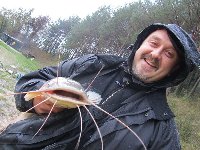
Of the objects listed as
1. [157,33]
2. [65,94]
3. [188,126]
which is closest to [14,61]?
[188,126]

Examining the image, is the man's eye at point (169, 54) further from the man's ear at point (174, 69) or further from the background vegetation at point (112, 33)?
the background vegetation at point (112, 33)

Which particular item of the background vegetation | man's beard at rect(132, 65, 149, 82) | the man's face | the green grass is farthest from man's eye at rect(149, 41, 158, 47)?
the green grass

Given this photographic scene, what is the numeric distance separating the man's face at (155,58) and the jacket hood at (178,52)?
0.04 meters

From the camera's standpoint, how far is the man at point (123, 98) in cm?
244

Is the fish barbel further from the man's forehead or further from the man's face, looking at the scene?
the man's forehead

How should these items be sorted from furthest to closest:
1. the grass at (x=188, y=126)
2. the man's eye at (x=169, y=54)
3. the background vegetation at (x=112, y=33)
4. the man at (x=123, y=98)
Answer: the background vegetation at (x=112, y=33) → the grass at (x=188, y=126) → the man's eye at (x=169, y=54) → the man at (x=123, y=98)

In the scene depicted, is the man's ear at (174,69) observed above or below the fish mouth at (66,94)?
below

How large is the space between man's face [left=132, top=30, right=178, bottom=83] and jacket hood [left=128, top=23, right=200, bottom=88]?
37 mm

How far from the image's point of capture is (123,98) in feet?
8.61

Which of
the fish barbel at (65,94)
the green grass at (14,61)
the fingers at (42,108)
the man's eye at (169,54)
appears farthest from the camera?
the green grass at (14,61)

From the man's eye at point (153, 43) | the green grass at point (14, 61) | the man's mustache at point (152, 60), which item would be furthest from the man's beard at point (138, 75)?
the green grass at point (14, 61)

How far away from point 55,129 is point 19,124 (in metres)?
0.27

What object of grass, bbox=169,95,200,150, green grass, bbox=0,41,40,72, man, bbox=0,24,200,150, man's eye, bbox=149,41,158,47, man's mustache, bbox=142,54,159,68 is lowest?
grass, bbox=169,95,200,150

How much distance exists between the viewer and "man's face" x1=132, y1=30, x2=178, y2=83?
2.69 m
